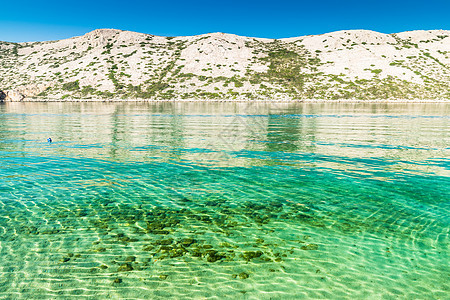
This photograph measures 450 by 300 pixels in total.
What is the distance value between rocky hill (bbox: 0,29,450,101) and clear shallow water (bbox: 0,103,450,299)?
313ft

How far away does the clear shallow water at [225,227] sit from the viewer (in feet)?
21.5

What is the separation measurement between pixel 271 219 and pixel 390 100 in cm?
10955

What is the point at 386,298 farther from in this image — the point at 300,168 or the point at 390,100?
the point at 390,100

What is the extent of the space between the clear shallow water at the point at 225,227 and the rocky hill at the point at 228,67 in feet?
313

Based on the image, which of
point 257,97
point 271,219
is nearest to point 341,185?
point 271,219

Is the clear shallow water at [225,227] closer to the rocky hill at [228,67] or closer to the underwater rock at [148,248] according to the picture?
the underwater rock at [148,248]

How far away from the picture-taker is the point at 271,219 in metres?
9.77

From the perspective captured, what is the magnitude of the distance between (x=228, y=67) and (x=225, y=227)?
13364cm

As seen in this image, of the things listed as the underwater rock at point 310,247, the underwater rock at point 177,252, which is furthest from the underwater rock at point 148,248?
the underwater rock at point 310,247

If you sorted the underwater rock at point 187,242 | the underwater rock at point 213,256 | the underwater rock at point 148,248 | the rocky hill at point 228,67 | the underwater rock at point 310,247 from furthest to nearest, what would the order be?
1. the rocky hill at point 228,67
2. the underwater rock at point 187,242
3. the underwater rock at point 310,247
4. the underwater rock at point 148,248
5. the underwater rock at point 213,256

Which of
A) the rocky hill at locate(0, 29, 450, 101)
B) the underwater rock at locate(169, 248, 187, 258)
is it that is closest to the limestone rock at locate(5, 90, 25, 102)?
the rocky hill at locate(0, 29, 450, 101)

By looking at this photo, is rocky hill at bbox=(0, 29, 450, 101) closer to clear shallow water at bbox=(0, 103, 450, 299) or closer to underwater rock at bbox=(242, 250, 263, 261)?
clear shallow water at bbox=(0, 103, 450, 299)

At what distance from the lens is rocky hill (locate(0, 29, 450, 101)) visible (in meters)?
113

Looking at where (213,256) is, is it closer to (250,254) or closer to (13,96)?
(250,254)
